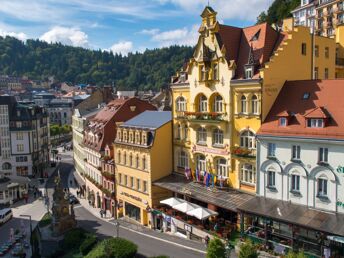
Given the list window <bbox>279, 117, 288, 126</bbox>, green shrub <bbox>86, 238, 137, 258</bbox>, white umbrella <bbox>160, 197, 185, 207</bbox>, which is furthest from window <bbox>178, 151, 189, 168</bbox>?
window <bbox>279, 117, 288, 126</bbox>

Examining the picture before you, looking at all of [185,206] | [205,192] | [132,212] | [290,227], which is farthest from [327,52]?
[132,212]

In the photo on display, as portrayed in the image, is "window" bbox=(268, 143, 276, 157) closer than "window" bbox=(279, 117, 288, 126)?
No

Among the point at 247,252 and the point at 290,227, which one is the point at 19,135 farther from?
the point at 247,252

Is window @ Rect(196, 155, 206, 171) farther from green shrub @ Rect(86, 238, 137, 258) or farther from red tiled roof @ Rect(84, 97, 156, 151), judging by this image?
red tiled roof @ Rect(84, 97, 156, 151)

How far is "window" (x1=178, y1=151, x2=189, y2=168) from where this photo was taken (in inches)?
1971

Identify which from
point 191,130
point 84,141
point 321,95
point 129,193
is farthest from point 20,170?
point 321,95

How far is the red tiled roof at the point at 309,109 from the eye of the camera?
33.1 meters

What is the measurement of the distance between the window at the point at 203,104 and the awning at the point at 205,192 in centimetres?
946

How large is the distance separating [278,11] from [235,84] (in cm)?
8538

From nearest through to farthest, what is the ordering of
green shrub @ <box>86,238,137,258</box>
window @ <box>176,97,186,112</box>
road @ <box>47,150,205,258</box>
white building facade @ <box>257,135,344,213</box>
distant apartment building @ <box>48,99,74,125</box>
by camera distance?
1. white building facade @ <box>257,135,344,213</box>
2. green shrub @ <box>86,238,137,258</box>
3. road @ <box>47,150,205,258</box>
4. window @ <box>176,97,186,112</box>
5. distant apartment building @ <box>48,99,74,125</box>

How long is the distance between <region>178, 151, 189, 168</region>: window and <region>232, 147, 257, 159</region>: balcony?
33.2 ft

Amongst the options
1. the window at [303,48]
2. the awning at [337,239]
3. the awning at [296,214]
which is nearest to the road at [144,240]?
the awning at [296,214]

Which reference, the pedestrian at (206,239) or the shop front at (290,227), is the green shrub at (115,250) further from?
the shop front at (290,227)

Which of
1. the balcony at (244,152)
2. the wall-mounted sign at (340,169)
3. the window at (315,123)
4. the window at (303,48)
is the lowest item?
the wall-mounted sign at (340,169)
